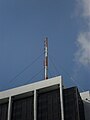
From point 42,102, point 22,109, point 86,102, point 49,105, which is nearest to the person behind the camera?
point 49,105

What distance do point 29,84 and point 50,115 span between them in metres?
17.2

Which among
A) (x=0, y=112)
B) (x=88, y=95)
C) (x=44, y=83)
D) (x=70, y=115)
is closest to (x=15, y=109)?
(x=0, y=112)

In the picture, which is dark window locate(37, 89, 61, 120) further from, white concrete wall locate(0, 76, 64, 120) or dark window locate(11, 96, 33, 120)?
dark window locate(11, 96, 33, 120)

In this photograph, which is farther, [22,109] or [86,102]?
[86,102]

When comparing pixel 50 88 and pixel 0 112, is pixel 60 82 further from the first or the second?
pixel 0 112

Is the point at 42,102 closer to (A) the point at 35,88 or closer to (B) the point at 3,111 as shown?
(A) the point at 35,88

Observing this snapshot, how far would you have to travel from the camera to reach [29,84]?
12794cm

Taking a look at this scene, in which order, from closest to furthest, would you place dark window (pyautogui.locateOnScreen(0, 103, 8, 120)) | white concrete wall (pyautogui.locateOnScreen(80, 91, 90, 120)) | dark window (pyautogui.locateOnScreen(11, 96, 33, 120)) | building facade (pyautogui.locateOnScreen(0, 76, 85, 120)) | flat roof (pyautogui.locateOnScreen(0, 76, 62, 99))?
building facade (pyautogui.locateOnScreen(0, 76, 85, 120))
dark window (pyautogui.locateOnScreen(11, 96, 33, 120))
flat roof (pyautogui.locateOnScreen(0, 76, 62, 99))
dark window (pyautogui.locateOnScreen(0, 103, 8, 120))
white concrete wall (pyautogui.locateOnScreen(80, 91, 90, 120))

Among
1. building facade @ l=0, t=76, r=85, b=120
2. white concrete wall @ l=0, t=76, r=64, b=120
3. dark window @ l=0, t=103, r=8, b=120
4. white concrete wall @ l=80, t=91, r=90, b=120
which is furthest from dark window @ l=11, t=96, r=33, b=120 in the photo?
white concrete wall @ l=80, t=91, r=90, b=120

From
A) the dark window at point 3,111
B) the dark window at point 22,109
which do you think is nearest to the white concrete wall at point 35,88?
the dark window at point 22,109

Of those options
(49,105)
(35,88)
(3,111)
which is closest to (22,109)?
(3,111)

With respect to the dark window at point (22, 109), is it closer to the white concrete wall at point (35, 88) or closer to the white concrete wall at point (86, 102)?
the white concrete wall at point (35, 88)

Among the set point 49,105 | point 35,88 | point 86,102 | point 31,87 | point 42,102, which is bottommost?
point 49,105

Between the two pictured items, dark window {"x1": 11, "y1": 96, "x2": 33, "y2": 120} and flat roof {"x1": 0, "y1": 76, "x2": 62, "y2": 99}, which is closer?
dark window {"x1": 11, "y1": 96, "x2": 33, "y2": 120}
